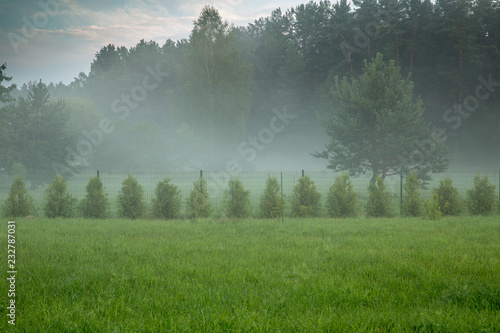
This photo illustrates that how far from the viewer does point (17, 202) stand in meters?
12.6

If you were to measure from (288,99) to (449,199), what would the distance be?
1591 inches

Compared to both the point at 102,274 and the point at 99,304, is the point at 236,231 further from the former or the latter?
the point at 99,304

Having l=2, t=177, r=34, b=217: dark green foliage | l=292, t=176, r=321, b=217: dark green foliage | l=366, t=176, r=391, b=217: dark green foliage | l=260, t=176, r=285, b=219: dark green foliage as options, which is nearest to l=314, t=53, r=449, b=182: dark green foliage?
l=366, t=176, r=391, b=217: dark green foliage

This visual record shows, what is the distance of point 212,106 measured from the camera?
123ft

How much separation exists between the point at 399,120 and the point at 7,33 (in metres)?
18.3

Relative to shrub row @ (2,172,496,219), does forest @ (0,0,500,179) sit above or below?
above

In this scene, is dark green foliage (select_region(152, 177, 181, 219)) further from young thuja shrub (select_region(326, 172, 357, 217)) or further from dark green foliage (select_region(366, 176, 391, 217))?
dark green foliage (select_region(366, 176, 391, 217))

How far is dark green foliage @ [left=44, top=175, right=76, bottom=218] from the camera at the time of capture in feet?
41.9

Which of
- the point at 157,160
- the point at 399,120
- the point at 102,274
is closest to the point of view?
Result: the point at 102,274

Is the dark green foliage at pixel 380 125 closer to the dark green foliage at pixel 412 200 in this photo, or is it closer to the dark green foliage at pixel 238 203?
the dark green foliage at pixel 412 200

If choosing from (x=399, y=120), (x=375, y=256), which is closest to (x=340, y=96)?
(x=399, y=120)

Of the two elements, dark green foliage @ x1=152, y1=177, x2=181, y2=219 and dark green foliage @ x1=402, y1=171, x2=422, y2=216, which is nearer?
dark green foliage @ x1=152, y1=177, x2=181, y2=219

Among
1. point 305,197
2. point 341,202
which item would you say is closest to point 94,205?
point 305,197

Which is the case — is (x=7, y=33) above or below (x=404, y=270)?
above
